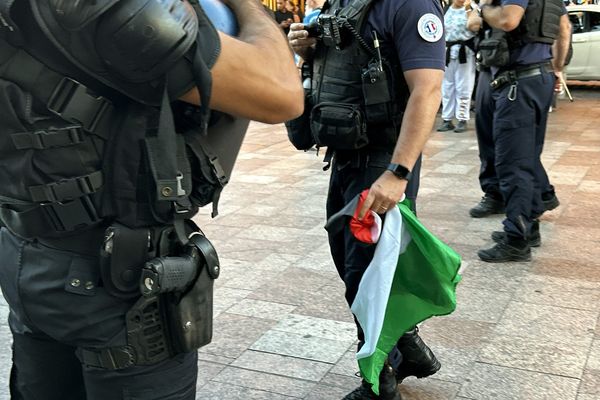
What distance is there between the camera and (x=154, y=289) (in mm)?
1520

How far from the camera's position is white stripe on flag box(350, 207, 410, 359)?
258 centimetres

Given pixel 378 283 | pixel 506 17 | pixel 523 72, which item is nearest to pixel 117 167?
pixel 378 283

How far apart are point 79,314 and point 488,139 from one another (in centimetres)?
455

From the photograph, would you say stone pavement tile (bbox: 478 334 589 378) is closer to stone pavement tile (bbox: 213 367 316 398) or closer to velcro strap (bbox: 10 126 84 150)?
stone pavement tile (bbox: 213 367 316 398)

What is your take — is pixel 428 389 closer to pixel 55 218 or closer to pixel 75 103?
pixel 55 218

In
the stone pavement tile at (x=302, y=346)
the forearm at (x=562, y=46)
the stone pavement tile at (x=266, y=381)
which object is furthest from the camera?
the forearm at (x=562, y=46)

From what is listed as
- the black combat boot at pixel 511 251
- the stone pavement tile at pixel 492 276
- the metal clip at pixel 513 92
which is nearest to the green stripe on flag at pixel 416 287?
the stone pavement tile at pixel 492 276

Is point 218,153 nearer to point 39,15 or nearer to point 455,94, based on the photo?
point 39,15

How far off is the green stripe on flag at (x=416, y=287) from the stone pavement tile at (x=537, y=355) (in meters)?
0.84

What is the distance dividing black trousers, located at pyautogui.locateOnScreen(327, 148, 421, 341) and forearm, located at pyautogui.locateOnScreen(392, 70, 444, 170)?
177mm

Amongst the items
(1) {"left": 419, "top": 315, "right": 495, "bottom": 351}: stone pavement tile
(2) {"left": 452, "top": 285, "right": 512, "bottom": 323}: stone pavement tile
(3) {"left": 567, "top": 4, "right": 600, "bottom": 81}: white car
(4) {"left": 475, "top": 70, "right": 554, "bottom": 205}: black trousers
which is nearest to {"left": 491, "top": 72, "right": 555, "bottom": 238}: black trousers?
(4) {"left": 475, "top": 70, "right": 554, "bottom": 205}: black trousers

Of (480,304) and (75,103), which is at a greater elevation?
(75,103)

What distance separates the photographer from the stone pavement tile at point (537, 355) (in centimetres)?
327

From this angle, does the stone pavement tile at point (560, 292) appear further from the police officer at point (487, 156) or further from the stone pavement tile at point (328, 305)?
the police officer at point (487, 156)
